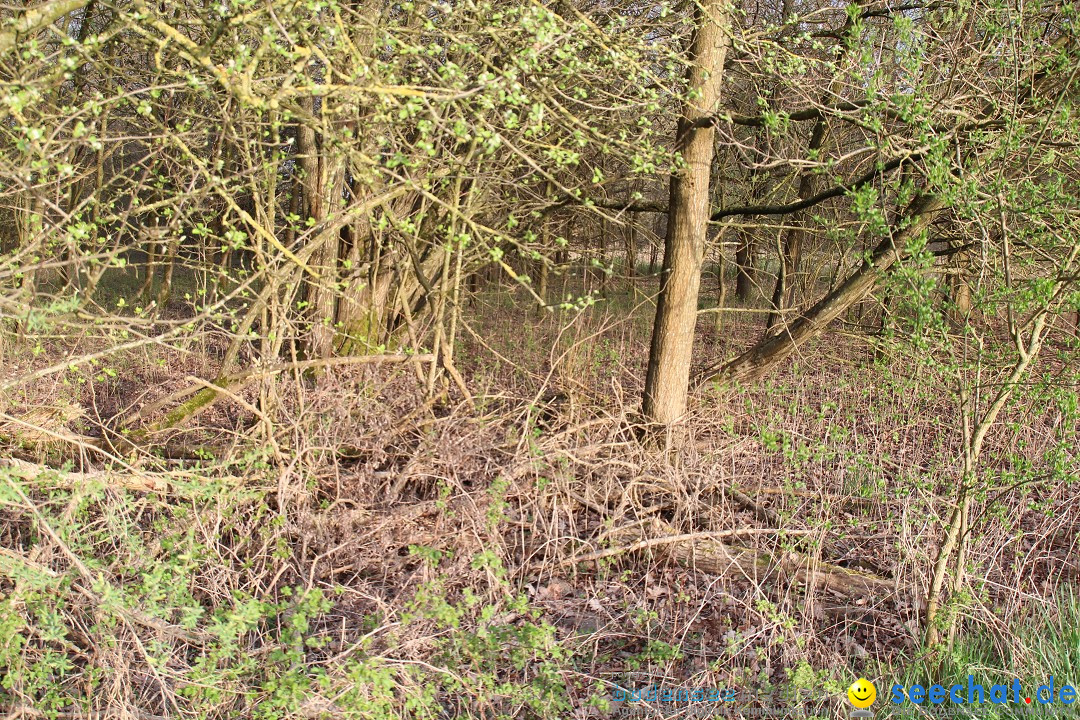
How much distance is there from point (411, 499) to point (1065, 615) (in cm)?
339

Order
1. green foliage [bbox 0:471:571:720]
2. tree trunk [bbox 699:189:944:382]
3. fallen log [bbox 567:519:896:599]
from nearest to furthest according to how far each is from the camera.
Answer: green foliage [bbox 0:471:571:720]
fallen log [bbox 567:519:896:599]
tree trunk [bbox 699:189:944:382]

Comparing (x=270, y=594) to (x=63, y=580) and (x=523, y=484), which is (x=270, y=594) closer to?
(x=63, y=580)

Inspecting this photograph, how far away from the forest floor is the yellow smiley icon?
1.8 inches

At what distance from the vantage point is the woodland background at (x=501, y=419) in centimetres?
340

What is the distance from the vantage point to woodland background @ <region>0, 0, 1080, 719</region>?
134 inches

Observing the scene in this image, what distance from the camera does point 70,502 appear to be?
3.60 m

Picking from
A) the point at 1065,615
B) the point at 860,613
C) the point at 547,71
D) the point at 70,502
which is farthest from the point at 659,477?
the point at 70,502

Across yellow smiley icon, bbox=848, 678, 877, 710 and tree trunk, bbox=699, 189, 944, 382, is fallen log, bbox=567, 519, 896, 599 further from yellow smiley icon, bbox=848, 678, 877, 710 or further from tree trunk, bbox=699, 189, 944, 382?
tree trunk, bbox=699, 189, 944, 382

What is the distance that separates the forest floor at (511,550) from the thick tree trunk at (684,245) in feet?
1.19

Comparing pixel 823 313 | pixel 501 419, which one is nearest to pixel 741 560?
pixel 501 419

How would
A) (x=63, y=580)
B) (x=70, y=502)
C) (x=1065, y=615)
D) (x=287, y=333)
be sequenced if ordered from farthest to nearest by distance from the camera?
(x=287, y=333) < (x=1065, y=615) < (x=70, y=502) < (x=63, y=580)

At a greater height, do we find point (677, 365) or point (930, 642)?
point (677, 365)

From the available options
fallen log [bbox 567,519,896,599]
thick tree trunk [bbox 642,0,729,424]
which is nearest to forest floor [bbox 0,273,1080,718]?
fallen log [bbox 567,519,896,599]

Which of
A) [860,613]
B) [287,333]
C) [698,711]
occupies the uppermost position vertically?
[287,333]
